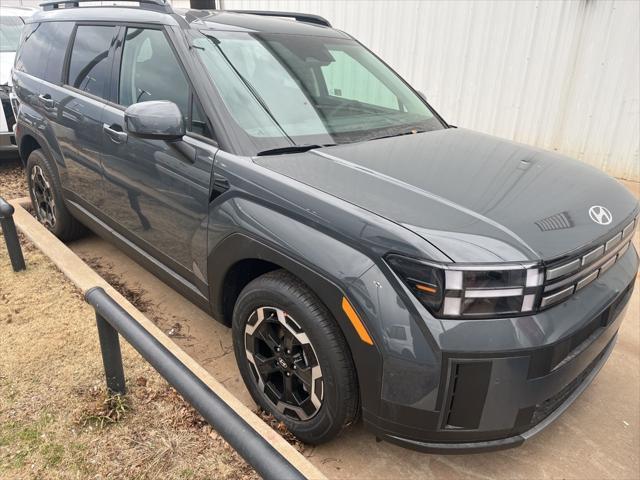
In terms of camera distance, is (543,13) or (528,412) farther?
(543,13)

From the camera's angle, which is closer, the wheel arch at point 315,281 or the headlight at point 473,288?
the headlight at point 473,288

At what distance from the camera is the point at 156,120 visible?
2.40m

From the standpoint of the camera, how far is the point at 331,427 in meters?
2.11

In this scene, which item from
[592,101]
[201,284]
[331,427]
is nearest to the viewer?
[331,427]

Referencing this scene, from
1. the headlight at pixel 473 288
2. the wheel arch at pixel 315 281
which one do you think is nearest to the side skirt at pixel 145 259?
the wheel arch at pixel 315 281

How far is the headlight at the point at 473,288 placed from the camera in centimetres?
174

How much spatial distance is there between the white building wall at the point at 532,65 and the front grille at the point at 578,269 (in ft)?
13.2

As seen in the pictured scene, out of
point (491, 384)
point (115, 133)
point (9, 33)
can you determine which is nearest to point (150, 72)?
point (115, 133)

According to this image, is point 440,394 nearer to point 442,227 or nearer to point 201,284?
point 442,227

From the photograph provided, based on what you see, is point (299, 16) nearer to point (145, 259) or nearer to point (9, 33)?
point (145, 259)

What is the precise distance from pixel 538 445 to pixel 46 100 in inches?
159

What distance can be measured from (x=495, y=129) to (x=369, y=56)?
11.2 feet

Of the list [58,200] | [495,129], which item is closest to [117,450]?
[58,200]

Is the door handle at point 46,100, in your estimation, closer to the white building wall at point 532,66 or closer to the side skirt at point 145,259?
the side skirt at point 145,259
